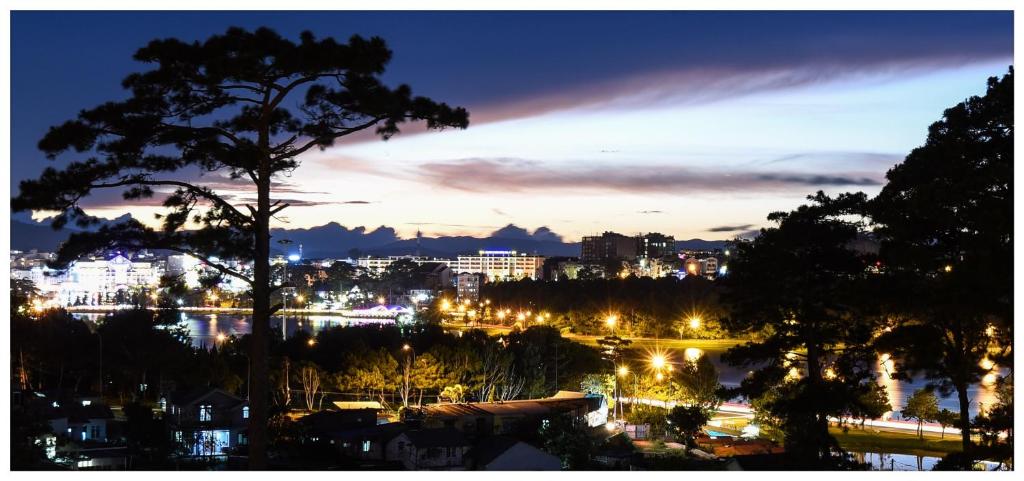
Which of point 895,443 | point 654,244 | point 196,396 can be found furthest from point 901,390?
point 654,244

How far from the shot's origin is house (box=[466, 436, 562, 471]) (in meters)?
9.64

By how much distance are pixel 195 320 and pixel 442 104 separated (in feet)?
162

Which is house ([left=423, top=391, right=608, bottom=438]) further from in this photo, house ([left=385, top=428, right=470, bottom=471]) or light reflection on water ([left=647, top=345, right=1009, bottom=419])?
light reflection on water ([left=647, top=345, right=1009, bottom=419])

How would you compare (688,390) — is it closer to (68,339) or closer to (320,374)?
(320,374)

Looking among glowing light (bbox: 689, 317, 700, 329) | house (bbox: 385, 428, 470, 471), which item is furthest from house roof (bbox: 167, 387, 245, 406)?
glowing light (bbox: 689, 317, 700, 329)

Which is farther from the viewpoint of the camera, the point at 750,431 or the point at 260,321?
the point at 750,431

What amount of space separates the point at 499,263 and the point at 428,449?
107 m

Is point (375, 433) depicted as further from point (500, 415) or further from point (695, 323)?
point (695, 323)

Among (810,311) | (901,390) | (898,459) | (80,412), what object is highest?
(810,311)

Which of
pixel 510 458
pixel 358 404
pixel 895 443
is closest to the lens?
pixel 510 458

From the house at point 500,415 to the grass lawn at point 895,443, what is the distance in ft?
11.2

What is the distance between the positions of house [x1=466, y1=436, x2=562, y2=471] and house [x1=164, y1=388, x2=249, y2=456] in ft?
10.4

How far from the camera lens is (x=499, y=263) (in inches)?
4606

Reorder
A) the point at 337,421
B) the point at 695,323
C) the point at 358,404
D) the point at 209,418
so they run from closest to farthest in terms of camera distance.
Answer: the point at 337,421 < the point at 209,418 < the point at 358,404 < the point at 695,323
